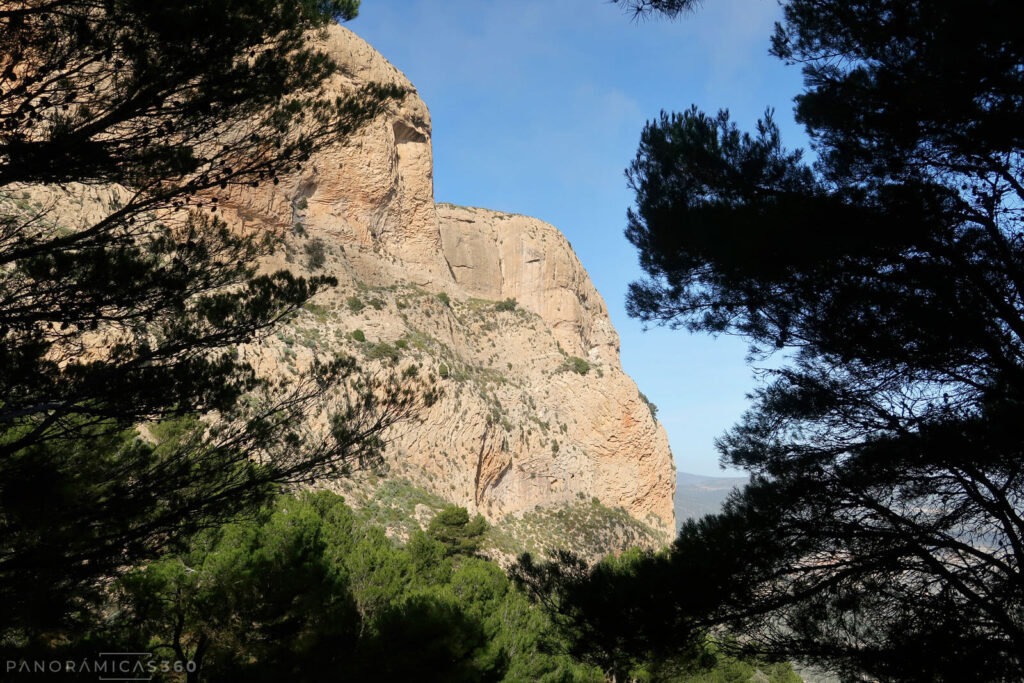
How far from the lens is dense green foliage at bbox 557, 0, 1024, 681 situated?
4.56m

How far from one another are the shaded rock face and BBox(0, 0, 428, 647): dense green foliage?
1761 cm

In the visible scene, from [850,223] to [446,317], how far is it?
29293 mm

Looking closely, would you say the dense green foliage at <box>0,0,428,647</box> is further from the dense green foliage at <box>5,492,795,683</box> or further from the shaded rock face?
the shaded rock face

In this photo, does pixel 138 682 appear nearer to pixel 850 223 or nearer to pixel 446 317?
pixel 850 223

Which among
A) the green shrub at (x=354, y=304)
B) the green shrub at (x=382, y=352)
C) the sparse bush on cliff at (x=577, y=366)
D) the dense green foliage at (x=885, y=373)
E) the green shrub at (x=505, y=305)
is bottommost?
the dense green foliage at (x=885, y=373)

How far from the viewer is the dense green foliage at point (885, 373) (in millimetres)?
4559

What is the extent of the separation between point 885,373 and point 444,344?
2778cm

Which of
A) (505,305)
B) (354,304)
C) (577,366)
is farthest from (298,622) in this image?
(505,305)

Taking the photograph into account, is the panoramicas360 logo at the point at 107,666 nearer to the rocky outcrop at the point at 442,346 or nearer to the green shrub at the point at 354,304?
the rocky outcrop at the point at 442,346

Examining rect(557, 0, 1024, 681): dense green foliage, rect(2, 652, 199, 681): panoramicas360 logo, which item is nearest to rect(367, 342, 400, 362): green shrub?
rect(2, 652, 199, 681): panoramicas360 logo

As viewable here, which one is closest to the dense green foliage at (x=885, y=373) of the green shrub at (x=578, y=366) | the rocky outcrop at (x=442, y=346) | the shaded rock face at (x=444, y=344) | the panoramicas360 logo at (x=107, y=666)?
the panoramicas360 logo at (x=107, y=666)

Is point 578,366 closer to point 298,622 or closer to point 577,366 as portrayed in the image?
point 577,366

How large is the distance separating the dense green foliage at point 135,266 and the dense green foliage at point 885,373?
3511 millimetres

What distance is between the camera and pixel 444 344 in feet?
106
